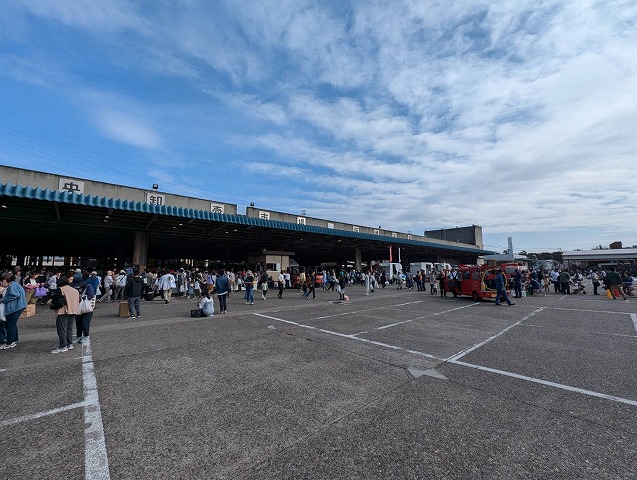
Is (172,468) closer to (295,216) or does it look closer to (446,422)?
(446,422)

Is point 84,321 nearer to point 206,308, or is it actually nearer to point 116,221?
point 206,308

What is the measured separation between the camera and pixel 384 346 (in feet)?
23.5

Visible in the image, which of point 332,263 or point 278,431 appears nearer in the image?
point 278,431

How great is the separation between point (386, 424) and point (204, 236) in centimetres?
2726

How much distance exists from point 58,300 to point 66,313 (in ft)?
1.19

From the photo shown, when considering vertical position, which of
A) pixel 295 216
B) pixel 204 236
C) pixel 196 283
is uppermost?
pixel 295 216

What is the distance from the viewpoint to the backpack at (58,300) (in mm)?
6371

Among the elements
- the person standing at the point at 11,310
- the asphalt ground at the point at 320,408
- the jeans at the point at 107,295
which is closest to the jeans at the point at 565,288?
the asphalt ground at the point at 320,408

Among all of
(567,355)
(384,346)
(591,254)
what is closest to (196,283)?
(384,346)

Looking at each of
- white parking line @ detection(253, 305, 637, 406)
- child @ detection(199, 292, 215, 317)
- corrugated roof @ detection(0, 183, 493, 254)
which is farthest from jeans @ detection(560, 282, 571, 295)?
child @ detection(199, 292, 215, 317)

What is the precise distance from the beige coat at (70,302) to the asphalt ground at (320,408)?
90 cm

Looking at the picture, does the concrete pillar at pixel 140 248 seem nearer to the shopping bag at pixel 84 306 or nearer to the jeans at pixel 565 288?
the shopping bag at pixel 84 306

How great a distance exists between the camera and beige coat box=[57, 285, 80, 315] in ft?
21.6

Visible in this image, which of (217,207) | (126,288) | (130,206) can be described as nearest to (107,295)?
(130,206)
